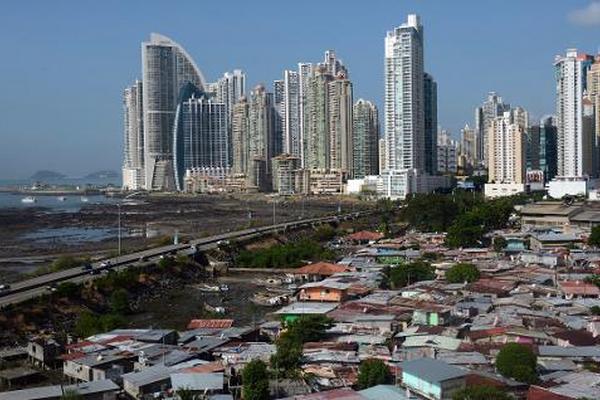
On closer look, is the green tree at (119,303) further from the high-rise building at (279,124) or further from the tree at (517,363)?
the high-rise building at (279,124)

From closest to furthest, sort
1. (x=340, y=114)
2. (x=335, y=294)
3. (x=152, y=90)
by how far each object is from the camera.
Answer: (x=335, y=294) → (x=340, y=114) → (x=152, y=90)

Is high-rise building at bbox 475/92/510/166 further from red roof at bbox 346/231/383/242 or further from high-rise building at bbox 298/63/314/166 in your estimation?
red roof at bbox 346/231/383/242

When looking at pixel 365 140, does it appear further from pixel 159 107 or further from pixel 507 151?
pixel 159 107

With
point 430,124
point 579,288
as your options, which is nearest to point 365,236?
point 579,288

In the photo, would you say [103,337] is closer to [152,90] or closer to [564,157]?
[564,157]

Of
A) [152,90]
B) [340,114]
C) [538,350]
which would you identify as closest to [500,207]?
[538,350]
